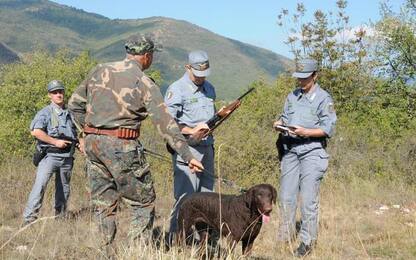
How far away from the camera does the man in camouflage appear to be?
171 inches

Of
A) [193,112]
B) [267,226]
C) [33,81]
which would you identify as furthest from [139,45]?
[33,81]

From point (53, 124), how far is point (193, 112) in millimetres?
2251

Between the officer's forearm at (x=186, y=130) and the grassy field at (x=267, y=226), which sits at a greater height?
the officer's forearm at (x=186, y=130)

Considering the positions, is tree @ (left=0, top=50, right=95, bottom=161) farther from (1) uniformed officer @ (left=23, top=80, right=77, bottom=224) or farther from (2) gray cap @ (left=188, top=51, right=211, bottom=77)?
(2) gray cap @ (left=188, top=51, right=211, bottom=77)

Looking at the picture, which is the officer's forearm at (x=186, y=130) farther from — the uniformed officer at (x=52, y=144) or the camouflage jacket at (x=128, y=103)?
the uniformed officer at (x=52, y=144)

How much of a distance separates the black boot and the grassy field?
73mm

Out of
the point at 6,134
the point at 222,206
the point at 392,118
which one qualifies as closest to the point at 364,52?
the point at 392,118

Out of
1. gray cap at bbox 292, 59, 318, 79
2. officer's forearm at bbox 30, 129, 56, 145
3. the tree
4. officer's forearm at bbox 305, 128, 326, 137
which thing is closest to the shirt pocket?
officer's forearm at bbox 305, 128, 326, 137

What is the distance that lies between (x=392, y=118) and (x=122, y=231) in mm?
9241

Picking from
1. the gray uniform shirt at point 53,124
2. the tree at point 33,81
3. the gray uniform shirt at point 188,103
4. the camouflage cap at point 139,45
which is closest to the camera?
the camouflage cap at point 139,45

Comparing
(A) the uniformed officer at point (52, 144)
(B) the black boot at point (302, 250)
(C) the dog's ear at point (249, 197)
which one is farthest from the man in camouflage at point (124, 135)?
(A) the uniformed officer at point (52, 144)

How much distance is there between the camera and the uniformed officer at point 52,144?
6812 millimetres

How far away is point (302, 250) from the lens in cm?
558

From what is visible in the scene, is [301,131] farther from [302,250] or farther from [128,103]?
[128,103]
